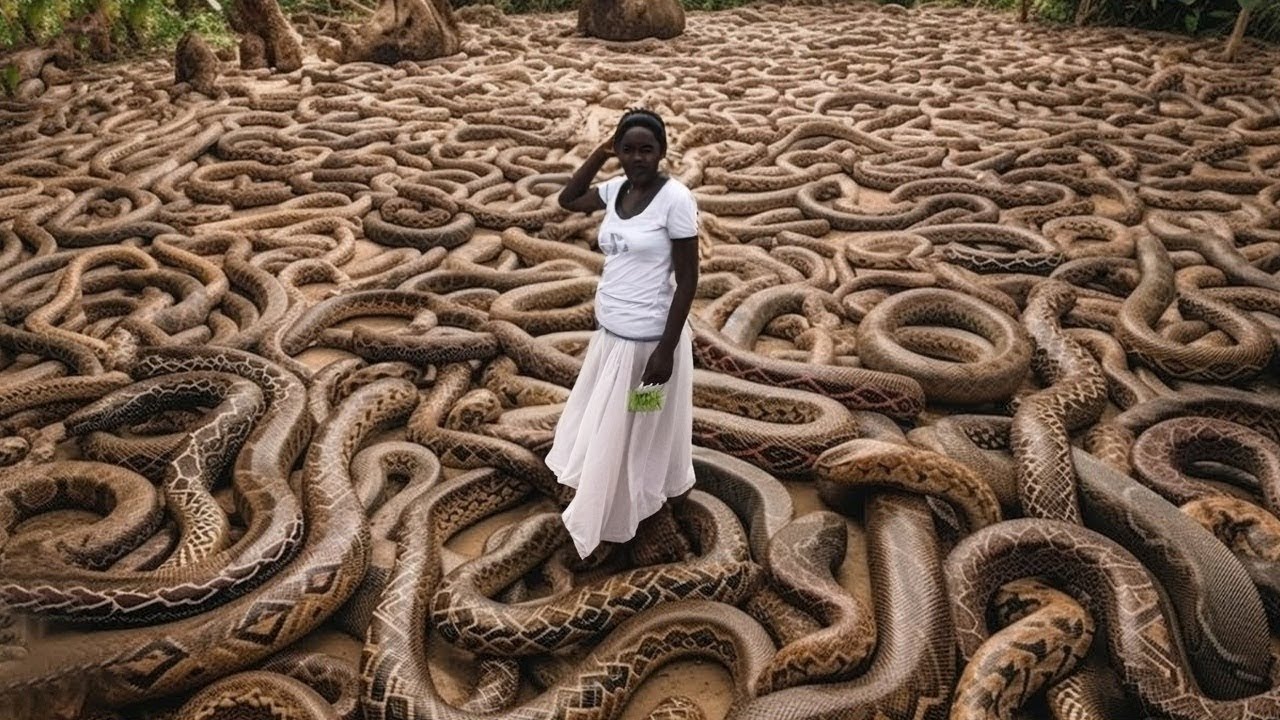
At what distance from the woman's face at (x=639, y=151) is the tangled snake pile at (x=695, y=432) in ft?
5.60

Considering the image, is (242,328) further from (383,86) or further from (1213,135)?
(1213,135)

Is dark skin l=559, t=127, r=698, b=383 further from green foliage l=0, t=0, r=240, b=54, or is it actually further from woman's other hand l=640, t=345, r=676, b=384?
green foliage l=0, t=0, r=240, b=54

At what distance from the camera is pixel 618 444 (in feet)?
11.3

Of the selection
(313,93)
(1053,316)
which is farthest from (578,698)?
(313,93)

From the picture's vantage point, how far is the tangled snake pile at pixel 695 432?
10.4 feet

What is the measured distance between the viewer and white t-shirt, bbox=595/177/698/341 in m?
3.17

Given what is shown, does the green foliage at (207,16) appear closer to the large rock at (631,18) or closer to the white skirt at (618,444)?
the large rock at (631,18)

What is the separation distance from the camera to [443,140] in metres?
10.7

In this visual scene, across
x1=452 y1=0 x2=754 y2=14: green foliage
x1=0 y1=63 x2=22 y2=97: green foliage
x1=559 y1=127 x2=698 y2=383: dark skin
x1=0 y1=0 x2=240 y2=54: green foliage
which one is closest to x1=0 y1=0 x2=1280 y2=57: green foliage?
x1=0 y1=0 x2=240 y2=54: green foliage

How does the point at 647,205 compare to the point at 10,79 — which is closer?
the point at 647,205

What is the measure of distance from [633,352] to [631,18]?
650 inches

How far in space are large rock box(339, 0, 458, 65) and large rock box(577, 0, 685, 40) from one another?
4011 millimetres

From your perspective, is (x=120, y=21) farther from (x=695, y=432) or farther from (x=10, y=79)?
(x=695, y=432)

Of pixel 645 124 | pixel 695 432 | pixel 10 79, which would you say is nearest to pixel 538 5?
pixel 10 79
